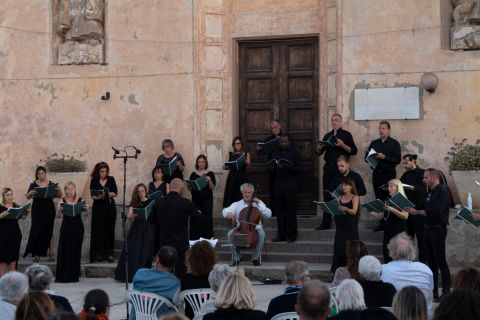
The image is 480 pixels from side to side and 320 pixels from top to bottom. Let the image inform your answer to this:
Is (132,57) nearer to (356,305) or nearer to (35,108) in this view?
(35,108)

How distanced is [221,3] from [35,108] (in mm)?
3888

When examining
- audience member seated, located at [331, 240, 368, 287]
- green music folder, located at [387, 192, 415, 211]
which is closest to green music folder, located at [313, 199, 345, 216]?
green music folder, located at [387, 192, 415, 211]

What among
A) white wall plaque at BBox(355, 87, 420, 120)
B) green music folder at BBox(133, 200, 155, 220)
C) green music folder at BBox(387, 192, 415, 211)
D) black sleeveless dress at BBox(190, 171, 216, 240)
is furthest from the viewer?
black sleeveless dress at BBox(190, 171, 216, 240)

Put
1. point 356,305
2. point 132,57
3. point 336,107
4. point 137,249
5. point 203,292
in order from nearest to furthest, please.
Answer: point 356,305 < point 203,292 < point 137,249 < point 336,107 < point 132,57

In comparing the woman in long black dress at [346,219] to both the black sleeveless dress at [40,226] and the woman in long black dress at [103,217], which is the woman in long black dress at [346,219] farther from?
the black sleeveless dress at [40,226]

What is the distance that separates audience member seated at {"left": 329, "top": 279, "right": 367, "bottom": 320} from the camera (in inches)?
312

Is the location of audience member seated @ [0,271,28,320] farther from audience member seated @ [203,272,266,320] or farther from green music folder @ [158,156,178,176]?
green music folder @ [158,156,178,176]

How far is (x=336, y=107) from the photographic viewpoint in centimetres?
1770

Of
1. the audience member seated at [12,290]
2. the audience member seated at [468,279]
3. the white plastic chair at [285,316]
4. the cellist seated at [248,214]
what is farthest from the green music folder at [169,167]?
the audience member seated at [468,279]

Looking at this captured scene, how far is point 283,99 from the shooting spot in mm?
18609

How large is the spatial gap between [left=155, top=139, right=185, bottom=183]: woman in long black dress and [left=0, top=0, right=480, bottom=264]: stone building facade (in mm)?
453

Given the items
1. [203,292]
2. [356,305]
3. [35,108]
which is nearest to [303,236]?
[35,108]

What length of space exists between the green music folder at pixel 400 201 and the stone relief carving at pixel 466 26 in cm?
A: 352

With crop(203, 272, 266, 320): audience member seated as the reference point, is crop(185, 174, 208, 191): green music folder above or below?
above
